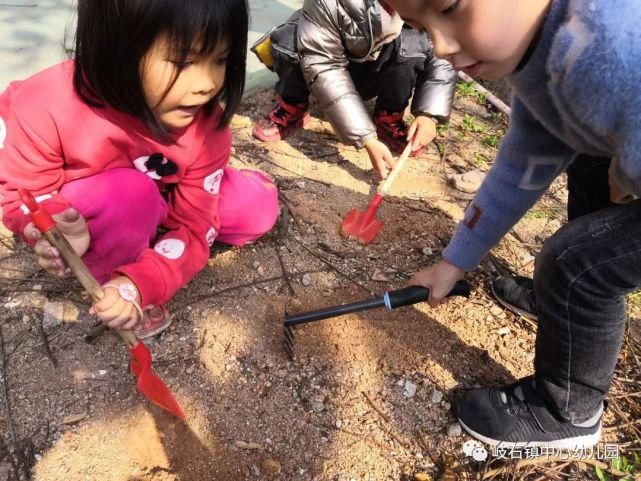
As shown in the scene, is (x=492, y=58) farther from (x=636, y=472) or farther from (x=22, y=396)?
(x=22, y=396)

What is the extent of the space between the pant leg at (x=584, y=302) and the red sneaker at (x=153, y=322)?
2.92 ft

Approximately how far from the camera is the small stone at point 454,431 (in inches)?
51.3

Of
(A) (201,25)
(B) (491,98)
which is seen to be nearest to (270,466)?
(A) (201,25)

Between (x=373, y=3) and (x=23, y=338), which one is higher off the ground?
(x=373, y=3)

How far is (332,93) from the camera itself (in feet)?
6.59

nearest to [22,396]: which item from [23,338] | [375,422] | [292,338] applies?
[23,338]

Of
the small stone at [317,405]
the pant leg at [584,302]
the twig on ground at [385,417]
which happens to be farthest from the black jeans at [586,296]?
the small stone at [317,405]

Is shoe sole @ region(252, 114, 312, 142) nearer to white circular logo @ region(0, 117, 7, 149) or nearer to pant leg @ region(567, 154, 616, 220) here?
white circular logo @ region(0, 117, 7, 149)

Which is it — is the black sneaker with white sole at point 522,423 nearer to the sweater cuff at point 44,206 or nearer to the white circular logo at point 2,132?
the sweater cuff at point 44,206

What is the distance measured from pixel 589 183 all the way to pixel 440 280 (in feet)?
1.30

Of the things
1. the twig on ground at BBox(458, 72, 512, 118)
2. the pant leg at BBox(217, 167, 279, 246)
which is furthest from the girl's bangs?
the twig on ground at BBox(458, 72, 512, 118)

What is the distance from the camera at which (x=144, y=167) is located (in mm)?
1396

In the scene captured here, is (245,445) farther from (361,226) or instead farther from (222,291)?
(361,226)

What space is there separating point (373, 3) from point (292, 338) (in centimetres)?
117
